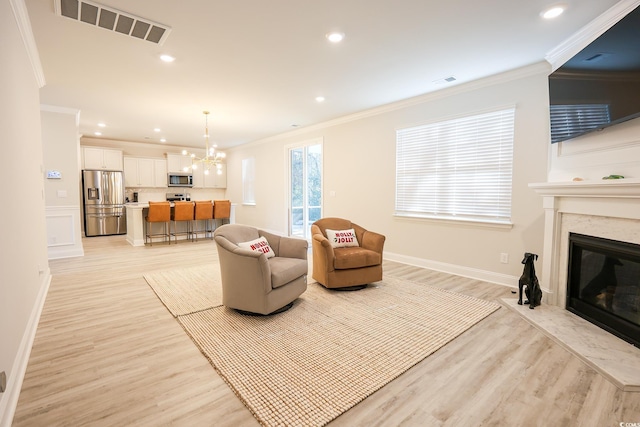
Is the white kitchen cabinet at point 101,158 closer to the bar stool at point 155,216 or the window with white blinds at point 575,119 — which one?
the bar stool at point 155,216

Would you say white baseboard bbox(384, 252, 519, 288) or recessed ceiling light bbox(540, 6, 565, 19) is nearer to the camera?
recessed ceiling light bbox(540, 6, 565, 19)

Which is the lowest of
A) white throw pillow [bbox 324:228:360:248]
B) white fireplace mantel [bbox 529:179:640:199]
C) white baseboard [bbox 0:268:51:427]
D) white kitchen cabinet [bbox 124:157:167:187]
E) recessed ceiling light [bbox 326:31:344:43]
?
white baseboard [bbox 0:268:51:427]

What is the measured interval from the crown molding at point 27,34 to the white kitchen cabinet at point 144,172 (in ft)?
17.4

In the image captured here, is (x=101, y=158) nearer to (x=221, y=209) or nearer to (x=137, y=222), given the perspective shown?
(x=137, y=222)

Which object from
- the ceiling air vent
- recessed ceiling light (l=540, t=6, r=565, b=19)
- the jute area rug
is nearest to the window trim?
the jute area rug

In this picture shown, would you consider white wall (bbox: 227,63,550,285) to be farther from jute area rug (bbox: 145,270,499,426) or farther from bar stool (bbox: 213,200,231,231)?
bar stool (bbox: 213,200,231,231)

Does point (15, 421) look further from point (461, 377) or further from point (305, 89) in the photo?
point (305, 89)

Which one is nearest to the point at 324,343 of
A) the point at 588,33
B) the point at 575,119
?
the point at 575,119

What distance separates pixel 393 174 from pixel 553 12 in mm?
2855

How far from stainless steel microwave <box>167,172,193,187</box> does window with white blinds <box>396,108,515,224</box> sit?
713 centimetres

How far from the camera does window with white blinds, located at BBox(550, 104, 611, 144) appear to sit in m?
2.49

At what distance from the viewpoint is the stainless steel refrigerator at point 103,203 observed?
7.55 metres

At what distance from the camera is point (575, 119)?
276 centimetres

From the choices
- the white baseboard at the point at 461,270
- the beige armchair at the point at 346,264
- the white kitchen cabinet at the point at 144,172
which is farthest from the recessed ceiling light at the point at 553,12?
the white kitchen cabinet at the point at 144,172
